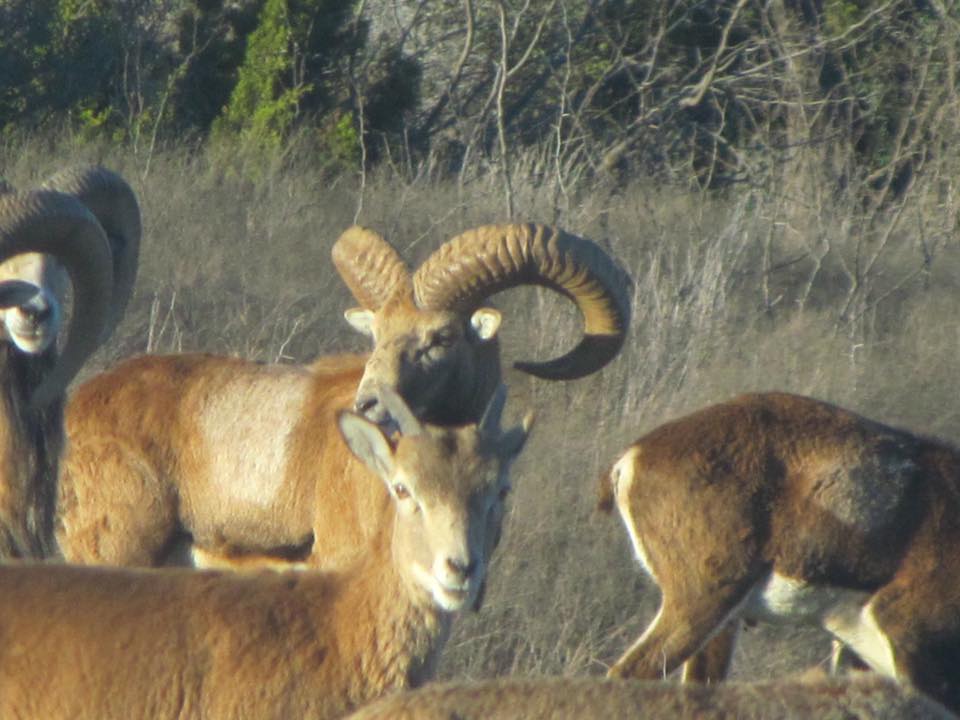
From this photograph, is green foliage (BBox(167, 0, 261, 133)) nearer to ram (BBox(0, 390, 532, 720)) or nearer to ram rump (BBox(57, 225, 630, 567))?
ram rump (BBox(57, 225, 630, 567))

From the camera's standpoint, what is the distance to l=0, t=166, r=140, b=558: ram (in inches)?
253

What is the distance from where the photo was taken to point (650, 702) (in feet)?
14.0

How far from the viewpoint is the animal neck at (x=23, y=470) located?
6.40 m

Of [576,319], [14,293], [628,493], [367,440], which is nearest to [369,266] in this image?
A: [628,493]

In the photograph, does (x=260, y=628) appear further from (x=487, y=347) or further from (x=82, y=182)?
(x=82, y=182)

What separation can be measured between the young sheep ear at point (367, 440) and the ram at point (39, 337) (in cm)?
153

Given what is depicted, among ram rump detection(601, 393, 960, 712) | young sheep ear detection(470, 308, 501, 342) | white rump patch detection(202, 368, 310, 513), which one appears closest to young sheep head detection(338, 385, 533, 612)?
ram rump detection(601, 393, 960, 712)

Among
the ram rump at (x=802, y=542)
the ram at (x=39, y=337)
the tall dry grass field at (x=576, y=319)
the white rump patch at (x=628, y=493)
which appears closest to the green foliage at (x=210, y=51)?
the tall dry grass field at (x=576, y=319)

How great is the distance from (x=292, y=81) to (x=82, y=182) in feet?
39.3

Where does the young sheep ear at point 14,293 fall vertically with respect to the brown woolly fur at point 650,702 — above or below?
above

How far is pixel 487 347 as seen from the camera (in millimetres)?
7762

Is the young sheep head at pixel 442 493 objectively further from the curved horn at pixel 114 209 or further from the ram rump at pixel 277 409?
the curved horn at pixel 114 209

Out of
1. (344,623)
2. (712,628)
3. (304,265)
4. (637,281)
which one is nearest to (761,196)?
(637,281)

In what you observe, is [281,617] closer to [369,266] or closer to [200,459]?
[200,459]
